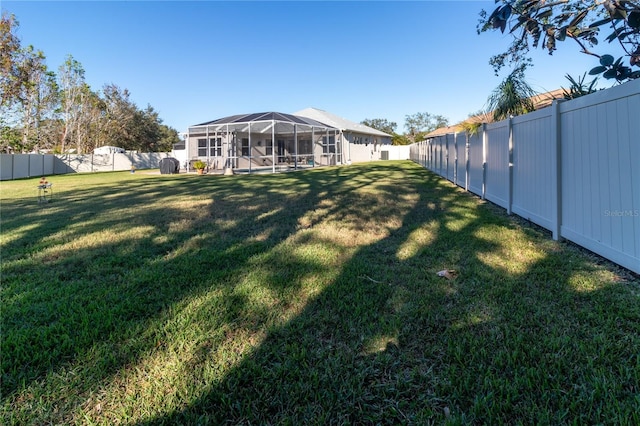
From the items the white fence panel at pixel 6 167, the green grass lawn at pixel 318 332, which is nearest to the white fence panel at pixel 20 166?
the white fence panel at pixel 6 167

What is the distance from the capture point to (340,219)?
6.21 meters

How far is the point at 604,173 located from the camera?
337 centimetres

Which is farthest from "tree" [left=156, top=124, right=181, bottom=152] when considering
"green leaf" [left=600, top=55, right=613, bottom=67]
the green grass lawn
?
"green leaf" [left=600, top=55, right=613, bottom=67]

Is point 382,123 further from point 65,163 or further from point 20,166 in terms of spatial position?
point 20,166

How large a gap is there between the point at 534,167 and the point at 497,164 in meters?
1.91

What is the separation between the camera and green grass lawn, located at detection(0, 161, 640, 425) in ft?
5.50

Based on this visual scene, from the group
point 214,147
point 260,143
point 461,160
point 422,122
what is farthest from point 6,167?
point 422,122

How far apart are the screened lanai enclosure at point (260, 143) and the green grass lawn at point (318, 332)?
17424 millimetres

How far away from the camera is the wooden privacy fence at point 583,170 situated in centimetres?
303

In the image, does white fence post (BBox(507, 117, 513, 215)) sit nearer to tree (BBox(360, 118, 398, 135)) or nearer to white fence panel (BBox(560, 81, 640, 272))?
white fence panel (BBox(560, 81, 640, 272))

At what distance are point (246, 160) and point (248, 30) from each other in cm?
1042

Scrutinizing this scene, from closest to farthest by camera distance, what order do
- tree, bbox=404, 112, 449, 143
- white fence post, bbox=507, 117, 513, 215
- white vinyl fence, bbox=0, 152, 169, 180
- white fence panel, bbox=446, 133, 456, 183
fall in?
white fence post, bbox=507, 117, 513, 215 → white fence panel, bbox=446, 133, 456, 183 → white vinyl fence, bbox=0, 152, 169, 180 → tree, bbox=404, 112, 449, 143

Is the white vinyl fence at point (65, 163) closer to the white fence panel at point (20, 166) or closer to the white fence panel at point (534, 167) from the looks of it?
the white fence panel at point (20, 166)

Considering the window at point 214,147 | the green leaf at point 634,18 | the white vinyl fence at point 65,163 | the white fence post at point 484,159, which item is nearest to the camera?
the green leaf at point 634,18
